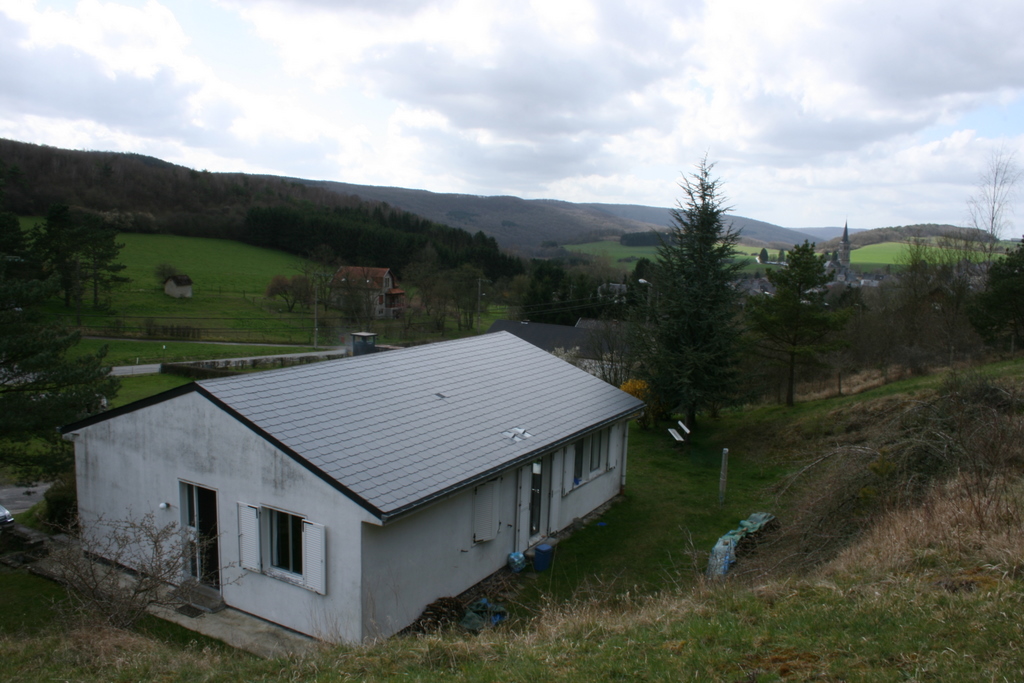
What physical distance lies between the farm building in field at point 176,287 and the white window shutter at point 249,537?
58794mm

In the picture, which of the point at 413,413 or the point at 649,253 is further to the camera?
the point at 649,253

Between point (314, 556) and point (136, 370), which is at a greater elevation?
point (314, 556)

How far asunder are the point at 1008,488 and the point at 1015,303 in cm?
2099

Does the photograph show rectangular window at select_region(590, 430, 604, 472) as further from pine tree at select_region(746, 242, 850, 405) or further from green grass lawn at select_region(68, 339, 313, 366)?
green grass lawn at select_region(68, 339, 313, 366)

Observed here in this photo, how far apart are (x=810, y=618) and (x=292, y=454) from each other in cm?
688

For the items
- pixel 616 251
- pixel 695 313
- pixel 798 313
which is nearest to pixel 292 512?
pixel 695 313

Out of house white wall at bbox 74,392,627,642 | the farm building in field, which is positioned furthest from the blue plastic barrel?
the farm building in field

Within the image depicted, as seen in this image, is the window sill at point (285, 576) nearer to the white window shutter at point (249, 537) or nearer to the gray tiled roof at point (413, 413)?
the white window shutter at point (249, 537)

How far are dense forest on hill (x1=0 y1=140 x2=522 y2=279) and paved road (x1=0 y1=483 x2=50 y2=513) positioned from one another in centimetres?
5862

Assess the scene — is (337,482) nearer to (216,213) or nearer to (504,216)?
(216,213)

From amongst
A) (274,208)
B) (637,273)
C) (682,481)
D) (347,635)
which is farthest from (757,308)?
(274,208)

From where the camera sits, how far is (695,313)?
20969 millimetres

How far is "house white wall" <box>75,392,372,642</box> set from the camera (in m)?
8.99

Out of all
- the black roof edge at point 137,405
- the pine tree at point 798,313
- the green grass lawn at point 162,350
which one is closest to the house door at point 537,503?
the black roof edge at point 137,405
